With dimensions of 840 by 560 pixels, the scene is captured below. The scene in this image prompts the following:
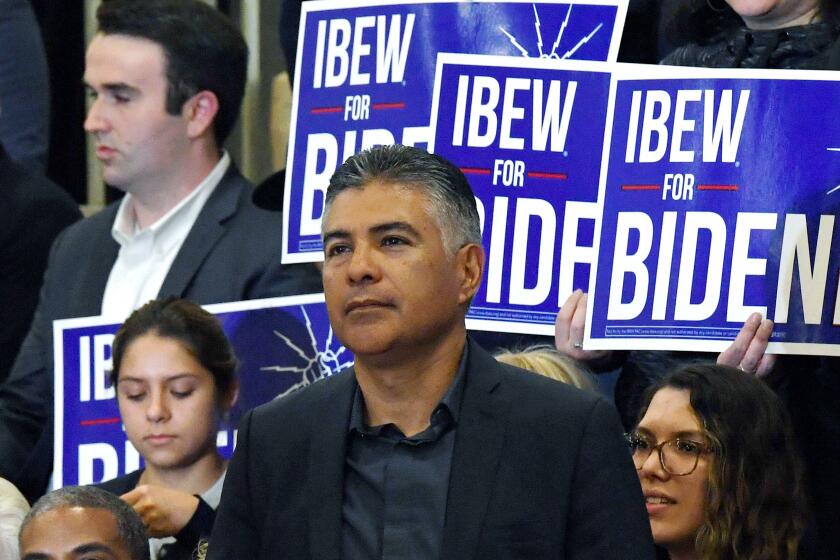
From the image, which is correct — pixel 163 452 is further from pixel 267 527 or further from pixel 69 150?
pixel 69 150

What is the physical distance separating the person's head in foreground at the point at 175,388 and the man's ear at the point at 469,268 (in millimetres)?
1719

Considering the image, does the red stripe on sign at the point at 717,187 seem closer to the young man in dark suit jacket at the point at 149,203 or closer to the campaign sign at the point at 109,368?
the campaign sign at the point at 109,368

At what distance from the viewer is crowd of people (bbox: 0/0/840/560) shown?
2605mm

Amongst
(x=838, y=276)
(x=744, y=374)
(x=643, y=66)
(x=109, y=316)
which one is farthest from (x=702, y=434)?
(x=109, y=316)

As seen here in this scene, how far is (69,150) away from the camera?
7289 mm

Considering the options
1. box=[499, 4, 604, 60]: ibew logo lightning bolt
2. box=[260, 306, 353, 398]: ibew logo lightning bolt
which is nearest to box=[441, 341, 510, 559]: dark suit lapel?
box=[499, 4, 604, 60]: ibew logo lightning bolt

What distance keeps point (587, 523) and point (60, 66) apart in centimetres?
511

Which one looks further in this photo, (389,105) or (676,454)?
(389,105)

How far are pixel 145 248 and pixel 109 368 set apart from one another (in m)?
0.47

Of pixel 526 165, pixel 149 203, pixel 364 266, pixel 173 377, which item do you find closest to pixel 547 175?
pixel 526 165

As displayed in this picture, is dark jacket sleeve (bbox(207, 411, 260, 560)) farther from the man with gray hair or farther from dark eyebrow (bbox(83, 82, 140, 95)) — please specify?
dark eyebrow (bbox(83, 82, 140, 95))

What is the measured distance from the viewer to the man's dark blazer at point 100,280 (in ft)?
15.7

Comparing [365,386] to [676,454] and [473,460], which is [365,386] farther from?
[676,454]

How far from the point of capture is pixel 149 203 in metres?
5.07
